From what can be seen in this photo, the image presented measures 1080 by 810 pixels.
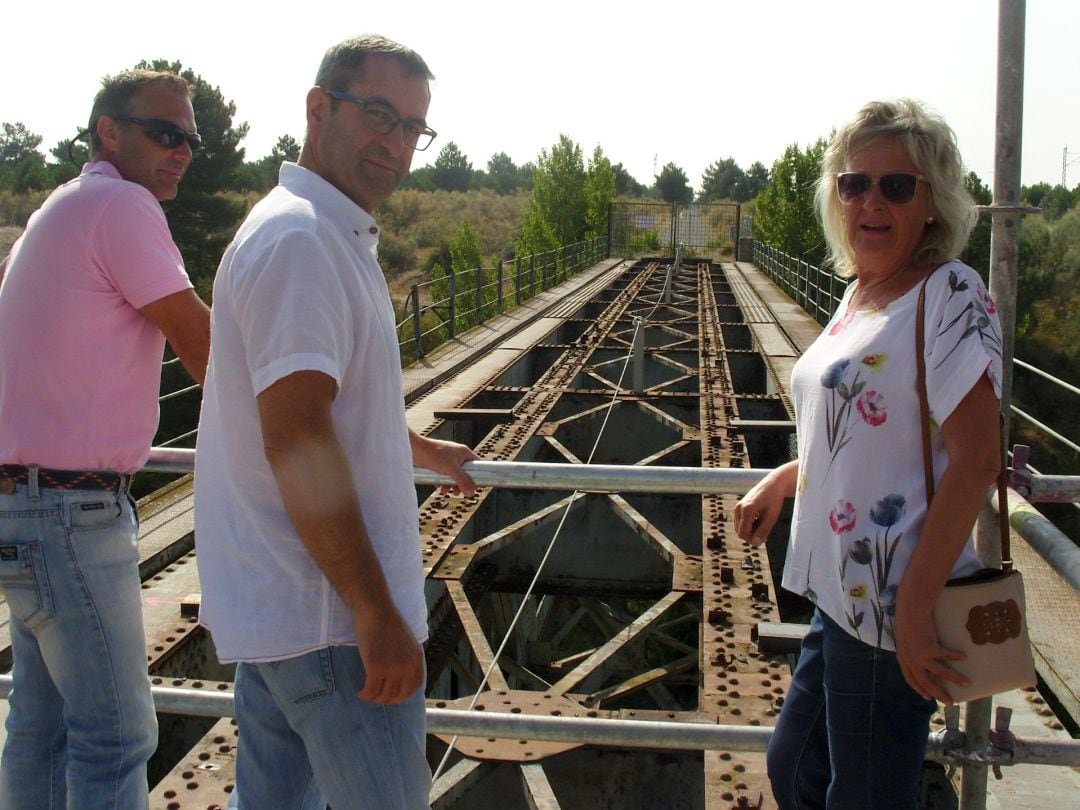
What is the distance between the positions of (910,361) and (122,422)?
1623 millimetres

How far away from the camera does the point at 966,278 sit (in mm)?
1811

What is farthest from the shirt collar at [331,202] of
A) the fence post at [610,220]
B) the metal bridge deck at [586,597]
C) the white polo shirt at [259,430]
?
the fence post at [610,220]

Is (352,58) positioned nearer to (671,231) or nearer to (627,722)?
(627,722)

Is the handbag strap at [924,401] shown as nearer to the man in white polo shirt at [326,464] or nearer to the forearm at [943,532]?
the forearm at [943,532]

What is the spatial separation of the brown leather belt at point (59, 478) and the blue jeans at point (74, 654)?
15 mm

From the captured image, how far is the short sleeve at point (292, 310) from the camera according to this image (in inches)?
63.1

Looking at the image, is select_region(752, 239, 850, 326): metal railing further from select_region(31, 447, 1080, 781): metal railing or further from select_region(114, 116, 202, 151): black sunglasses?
select_region(114, 116, 202, 151): black sunglasses

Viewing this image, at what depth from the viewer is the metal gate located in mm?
45003

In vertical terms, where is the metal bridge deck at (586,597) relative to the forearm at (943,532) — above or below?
below

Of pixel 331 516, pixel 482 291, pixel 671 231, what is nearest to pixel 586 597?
pixel 331 516

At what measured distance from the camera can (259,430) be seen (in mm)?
1749

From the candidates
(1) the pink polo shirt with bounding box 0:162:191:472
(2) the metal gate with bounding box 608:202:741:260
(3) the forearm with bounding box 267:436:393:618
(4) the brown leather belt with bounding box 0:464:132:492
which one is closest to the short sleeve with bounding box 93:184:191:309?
(1) the pink polo shirt with bounding box 0:162:191:472

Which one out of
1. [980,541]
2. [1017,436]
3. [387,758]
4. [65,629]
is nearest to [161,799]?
[65,629]

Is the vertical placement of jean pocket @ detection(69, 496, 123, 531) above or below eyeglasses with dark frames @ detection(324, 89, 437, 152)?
below
